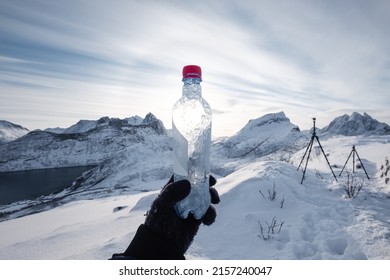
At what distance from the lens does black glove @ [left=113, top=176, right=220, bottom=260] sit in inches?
95.8

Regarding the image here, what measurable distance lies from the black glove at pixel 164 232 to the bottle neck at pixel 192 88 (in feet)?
3.89

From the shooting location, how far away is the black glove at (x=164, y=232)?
2434mm

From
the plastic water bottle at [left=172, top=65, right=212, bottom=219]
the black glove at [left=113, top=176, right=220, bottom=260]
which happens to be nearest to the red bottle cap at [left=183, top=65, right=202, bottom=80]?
the plastic water bottle at [left=172, top=65, right=212, bottom=219]

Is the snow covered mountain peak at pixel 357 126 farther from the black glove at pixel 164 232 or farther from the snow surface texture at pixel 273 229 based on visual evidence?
the black glove at pixel 164 232

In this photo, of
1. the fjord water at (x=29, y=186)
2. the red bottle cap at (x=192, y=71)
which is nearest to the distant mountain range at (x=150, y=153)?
the fjord water at (x=29, y=186)

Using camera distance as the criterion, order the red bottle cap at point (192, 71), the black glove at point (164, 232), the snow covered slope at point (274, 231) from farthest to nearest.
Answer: the snow covered slope at point (274, 231), the red bottle cap at point (192, 71), the black glove at point (164, 232)

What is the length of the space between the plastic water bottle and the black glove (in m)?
0.24

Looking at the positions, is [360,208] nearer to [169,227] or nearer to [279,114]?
[169,227]

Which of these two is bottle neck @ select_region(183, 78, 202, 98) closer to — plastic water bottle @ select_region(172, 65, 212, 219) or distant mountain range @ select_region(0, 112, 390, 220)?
plastic water bottle @ select_region(172, 65, 212, 219)

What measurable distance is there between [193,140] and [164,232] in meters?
1.30

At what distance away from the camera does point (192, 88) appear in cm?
300

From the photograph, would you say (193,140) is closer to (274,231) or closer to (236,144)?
(274,231)
